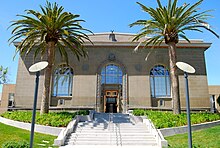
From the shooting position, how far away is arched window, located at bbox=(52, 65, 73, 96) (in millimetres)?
26016

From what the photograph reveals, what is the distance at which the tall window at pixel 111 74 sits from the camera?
1055 inches

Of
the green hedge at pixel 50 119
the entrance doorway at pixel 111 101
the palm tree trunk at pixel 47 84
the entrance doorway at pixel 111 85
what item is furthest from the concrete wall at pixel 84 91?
the green hedge at pixel 50 119

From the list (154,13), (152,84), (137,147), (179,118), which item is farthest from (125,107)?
(137,147)

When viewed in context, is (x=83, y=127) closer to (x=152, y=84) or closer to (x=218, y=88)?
(x=152, y=84)

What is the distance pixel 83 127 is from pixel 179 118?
7.45m

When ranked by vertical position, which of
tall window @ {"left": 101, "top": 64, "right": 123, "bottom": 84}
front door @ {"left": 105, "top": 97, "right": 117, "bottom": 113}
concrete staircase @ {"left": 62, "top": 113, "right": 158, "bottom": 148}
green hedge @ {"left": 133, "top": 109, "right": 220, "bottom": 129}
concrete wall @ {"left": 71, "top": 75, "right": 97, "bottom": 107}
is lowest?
concrete staircase @ {"left": 62, "top": 113, "right": 158, "bottom": 148}

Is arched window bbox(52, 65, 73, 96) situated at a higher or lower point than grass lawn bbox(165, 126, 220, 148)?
higher

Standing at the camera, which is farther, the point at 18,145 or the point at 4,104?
the point at 4,104

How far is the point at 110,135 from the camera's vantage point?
13.7 metres

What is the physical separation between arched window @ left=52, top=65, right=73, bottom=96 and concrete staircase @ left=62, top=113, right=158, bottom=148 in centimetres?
1009

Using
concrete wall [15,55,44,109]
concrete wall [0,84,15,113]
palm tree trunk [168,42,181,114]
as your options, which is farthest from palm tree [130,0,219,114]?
concrete wall [0,84,15,113]

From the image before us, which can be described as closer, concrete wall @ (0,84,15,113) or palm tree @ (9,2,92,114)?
palm tree @ (9,2,92,114)

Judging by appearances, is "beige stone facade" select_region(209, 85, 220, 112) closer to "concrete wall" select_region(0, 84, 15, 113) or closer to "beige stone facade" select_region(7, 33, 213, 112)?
"beige stone facade" select_region(7, 33, 213, 112)

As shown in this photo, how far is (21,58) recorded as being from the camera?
26.5m
